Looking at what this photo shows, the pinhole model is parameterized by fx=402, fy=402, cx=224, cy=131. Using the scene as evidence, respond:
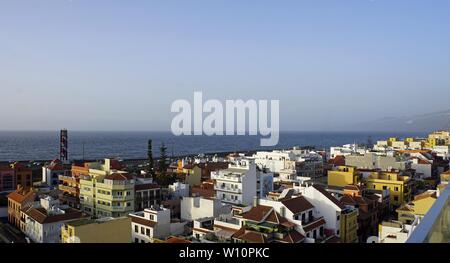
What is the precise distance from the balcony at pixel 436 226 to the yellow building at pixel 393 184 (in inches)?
569

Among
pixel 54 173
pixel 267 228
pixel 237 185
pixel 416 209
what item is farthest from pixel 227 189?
pixel 54 173

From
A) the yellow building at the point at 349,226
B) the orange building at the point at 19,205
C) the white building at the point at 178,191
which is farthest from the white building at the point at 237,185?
the orange building at the point at 19,205

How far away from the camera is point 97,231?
8.41m

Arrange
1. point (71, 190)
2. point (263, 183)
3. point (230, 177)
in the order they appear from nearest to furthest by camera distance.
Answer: point (230, 177) → point (263, 183) → point (71, 190)

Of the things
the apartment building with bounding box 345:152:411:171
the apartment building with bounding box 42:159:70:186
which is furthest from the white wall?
the apartment building with bounding box 42:159:70:186

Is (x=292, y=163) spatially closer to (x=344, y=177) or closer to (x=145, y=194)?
(x=344, y=177)

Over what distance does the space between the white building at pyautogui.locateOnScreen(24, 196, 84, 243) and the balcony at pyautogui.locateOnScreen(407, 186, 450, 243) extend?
33.9 ft

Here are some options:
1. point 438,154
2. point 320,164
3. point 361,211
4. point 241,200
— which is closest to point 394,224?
point 361,211

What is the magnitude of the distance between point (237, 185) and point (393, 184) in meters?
6.15

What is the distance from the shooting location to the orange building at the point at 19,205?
40.6 ft
